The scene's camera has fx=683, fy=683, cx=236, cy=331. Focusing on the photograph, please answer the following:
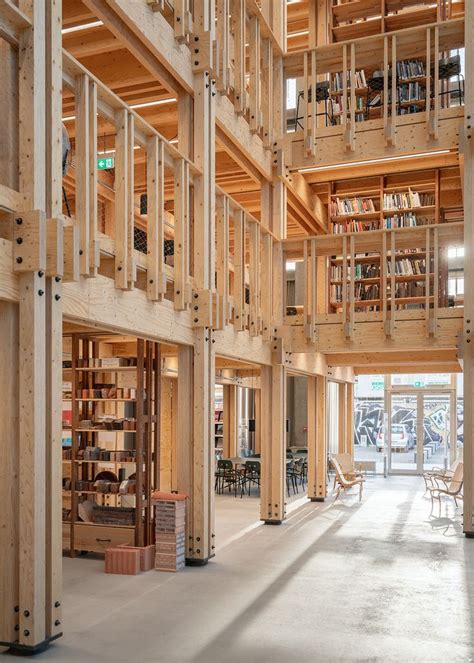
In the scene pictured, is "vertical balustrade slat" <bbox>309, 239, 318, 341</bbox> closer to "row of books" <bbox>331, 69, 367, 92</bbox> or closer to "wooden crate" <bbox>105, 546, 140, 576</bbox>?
"row of books" <bbox>331, 69, 367, 92</bbox>

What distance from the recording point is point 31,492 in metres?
4.48

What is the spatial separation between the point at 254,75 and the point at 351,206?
11.7 ft

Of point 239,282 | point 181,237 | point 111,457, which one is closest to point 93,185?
point 181,237

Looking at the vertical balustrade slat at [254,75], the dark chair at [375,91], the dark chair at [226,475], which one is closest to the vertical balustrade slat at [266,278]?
the vertical balustrade slat at [254,75]

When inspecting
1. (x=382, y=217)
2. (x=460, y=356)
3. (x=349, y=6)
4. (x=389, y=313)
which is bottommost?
(x=460, y=356)

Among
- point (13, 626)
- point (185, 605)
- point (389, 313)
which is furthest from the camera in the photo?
point (389, 313)

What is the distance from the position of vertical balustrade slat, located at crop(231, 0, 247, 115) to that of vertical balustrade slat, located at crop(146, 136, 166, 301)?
266 cm

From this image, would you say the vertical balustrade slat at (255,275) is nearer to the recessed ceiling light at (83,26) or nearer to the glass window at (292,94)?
the recessed ceiling light at (83,26)

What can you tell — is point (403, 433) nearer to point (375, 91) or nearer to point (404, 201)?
point (404, 201)

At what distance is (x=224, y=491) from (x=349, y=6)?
31.4 ft

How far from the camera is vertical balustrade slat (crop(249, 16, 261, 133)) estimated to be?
372 inches

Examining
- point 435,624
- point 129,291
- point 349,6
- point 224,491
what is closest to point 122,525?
point 129,291

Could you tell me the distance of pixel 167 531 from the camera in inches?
274

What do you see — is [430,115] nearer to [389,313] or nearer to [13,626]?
[389,313]
